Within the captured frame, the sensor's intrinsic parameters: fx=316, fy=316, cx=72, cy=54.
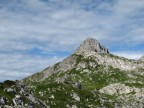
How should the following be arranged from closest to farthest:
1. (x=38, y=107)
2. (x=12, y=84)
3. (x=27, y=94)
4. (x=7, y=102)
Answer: (x=7, y=102)
(x=38, y=107)
(x=27, y=94)
(x=12, y=84)

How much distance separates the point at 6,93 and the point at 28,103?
583 inches

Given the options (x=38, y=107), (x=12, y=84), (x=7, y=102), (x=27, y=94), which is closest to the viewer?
(x=7, y=102)

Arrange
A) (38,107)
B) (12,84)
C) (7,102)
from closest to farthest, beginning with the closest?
(7,102), (38,107), (12,84)

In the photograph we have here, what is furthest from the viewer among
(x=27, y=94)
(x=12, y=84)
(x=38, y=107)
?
(x=12, y=84)

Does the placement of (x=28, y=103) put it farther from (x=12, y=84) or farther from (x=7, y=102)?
(x=12, y=84)

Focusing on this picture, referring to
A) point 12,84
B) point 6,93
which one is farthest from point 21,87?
point 6,93

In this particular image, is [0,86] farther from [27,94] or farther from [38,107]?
[38,107]

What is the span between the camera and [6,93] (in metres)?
159

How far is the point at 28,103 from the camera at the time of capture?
15112 centimetres

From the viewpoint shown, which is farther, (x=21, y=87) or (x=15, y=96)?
(x=21, y=87)

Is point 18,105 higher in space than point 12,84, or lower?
lower

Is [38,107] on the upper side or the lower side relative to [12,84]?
lower

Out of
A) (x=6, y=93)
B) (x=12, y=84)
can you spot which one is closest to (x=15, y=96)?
(x=6, y=93)

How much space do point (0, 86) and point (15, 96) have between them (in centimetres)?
2051
